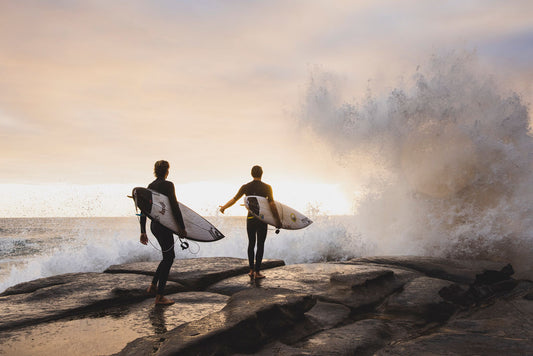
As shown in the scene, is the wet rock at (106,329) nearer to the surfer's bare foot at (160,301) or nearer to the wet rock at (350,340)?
the surfer's bare foot at (160,301)

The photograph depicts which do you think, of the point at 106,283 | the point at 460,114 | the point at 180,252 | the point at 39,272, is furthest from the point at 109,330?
the point at 460,114

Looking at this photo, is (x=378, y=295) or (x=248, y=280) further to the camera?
(x=248, y=280)

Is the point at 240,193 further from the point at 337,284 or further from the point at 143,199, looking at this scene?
the point at 337,284

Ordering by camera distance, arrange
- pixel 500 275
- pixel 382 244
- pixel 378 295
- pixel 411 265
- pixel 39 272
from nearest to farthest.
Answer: pixel 378 295, pixel 500 275, pixel 411 265, pixel 39 272, pixel 382 244

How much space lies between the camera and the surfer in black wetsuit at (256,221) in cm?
611

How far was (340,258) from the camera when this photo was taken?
1166 centimetres

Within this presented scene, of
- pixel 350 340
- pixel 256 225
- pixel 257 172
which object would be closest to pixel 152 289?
pixel 256 225

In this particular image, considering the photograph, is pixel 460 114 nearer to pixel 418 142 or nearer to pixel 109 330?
pixel 418 142

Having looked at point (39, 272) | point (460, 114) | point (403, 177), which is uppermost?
point (460, 114)

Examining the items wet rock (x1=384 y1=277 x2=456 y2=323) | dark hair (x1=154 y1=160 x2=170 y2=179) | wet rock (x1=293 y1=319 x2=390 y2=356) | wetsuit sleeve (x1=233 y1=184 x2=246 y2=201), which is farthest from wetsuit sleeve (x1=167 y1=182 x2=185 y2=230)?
wet rock (x1=384 y1=277 x2=456 y2=323)

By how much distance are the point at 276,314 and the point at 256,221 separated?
2458 mm

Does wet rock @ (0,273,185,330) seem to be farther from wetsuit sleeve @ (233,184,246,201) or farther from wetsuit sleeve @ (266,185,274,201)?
wetsuit sleeve @ (266,185,274,201)

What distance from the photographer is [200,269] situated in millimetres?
6613

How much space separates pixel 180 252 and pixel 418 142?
9.55m
